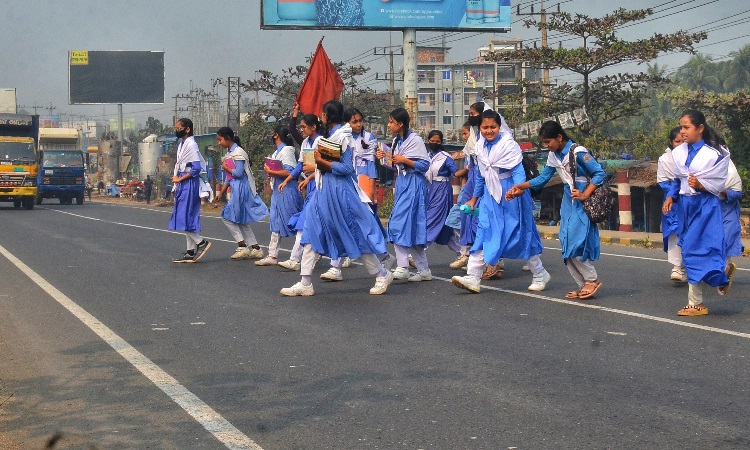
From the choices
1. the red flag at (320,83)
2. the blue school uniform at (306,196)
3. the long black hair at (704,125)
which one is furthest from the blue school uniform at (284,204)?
the long black hair at (704,125)

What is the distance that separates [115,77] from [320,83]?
63.1 metres

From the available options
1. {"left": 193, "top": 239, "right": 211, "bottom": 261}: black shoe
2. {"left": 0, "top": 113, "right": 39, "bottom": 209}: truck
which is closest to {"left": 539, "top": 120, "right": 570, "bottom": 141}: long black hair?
{"left": 193, "top": 239, "right": 211, "bottom": 261}: black shoe

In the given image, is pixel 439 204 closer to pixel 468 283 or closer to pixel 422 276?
pixel 422 276

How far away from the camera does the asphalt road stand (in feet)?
18.5

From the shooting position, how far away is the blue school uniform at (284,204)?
14.5m

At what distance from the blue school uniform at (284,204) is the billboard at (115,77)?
6439 cm

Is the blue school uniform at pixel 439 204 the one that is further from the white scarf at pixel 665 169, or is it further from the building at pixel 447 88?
the building at pixel 447 88

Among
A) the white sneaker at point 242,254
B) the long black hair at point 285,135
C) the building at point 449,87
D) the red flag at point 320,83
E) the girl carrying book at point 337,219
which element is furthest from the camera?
the building at point 449,87

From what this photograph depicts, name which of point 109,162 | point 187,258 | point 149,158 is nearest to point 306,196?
point 187,258

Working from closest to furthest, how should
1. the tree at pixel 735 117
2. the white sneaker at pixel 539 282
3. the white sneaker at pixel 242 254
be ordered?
the white sneaker at pixel 539 282 < the white sneaker at pixel 242 254 < the tree at pixel 735 117

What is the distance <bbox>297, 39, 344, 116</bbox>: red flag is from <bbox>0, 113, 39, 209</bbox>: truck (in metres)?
24.1

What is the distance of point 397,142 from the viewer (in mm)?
12398

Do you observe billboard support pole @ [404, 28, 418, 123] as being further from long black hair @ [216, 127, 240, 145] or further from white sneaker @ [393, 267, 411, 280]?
white sneaker @ [393, 267, 411, 280]

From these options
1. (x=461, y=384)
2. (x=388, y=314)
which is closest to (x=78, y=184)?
(x=388, y=314)
